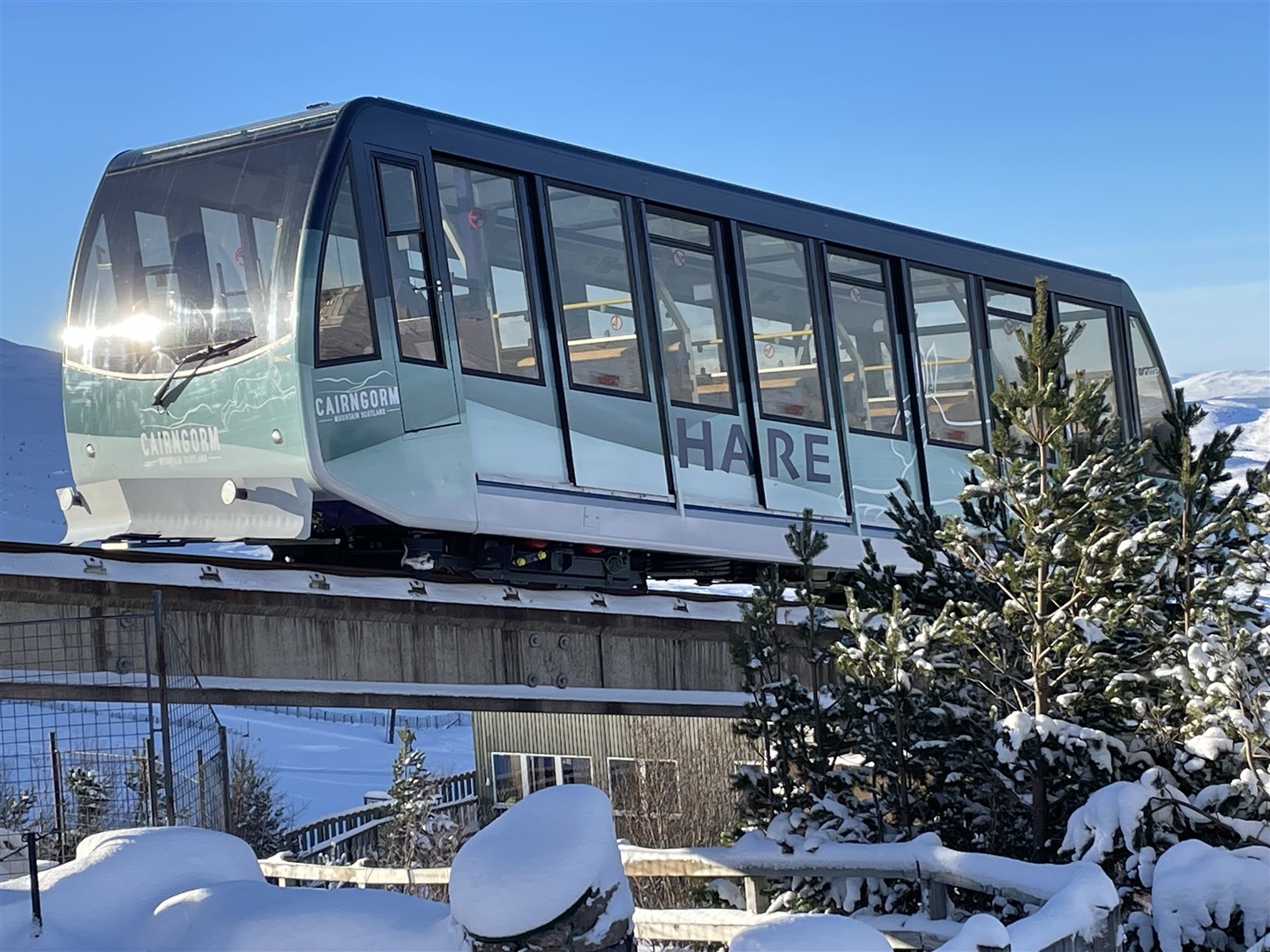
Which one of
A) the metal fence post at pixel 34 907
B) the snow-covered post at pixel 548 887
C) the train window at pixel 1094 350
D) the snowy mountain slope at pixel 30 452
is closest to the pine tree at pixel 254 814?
the train window at pixel 1094 350

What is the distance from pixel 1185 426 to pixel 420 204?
505 centimetres

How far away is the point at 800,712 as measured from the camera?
29.6 feet

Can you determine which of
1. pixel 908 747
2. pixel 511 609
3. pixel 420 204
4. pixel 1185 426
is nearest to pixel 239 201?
pixel 420 204

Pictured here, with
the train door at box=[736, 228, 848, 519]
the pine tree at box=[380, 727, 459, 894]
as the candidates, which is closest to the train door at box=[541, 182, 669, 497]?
the train door at box=[736, 228, 848, 519]

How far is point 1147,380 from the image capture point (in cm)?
1500

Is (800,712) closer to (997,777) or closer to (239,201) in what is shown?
(997,777)

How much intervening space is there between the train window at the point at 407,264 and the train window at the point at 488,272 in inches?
8.9

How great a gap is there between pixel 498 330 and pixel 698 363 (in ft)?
5.68

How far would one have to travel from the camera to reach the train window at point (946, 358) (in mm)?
12344

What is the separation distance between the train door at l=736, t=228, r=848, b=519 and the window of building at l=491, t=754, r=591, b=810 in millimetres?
26367

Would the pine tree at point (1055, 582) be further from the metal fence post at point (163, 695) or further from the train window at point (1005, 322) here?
the train window at point (1005, 322)

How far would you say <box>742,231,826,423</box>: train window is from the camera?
11.0m

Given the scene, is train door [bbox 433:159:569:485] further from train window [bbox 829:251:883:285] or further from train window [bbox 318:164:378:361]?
train window [bbox 829:251:883:285]

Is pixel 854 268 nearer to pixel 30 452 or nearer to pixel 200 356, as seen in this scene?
pixel 200 356
